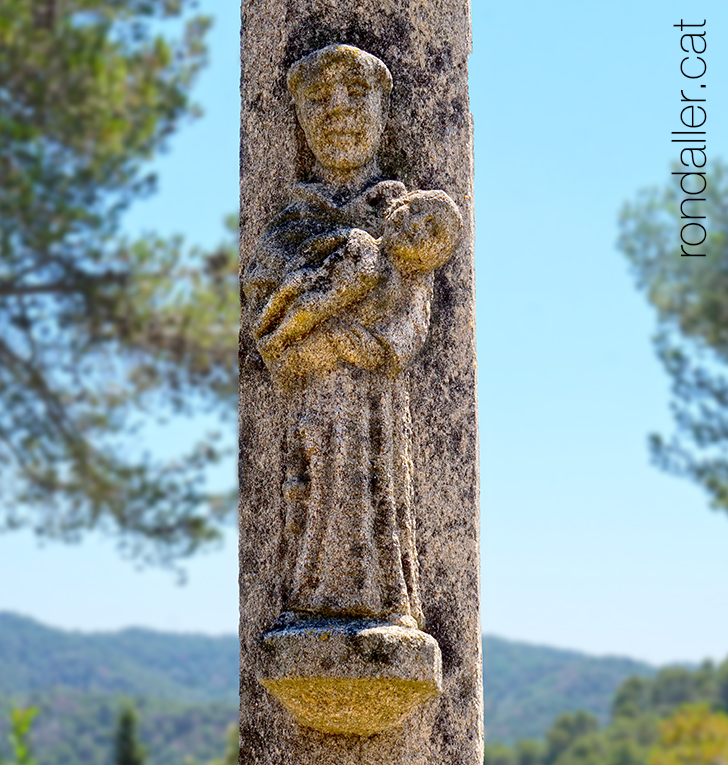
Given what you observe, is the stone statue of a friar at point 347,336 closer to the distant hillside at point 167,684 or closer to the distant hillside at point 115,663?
the distant hillside at point 167,684

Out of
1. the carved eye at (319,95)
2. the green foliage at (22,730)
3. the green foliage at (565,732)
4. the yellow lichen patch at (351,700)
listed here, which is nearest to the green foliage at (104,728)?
the green foliage at (565,732)

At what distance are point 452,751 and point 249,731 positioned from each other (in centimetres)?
67

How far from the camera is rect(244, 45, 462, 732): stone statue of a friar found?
3.57 meters

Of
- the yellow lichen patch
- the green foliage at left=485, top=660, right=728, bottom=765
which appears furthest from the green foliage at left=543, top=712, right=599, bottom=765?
the yellow lichen patch

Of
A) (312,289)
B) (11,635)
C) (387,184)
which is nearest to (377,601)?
(312,289)

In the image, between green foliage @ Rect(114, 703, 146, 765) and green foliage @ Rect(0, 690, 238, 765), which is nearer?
green foliage @ Rect(114, 703, 146, 765)

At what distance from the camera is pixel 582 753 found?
103ft

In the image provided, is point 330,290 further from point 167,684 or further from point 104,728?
point 167,684

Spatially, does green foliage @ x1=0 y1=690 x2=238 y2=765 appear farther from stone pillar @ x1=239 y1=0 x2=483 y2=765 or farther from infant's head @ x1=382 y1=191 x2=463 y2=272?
infant's head @ x1=382 y1=191 x2=463 y2=272

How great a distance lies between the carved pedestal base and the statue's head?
154 centimetres

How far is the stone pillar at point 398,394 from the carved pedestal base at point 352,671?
0.04 ft

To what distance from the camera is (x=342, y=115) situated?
3.87 meters

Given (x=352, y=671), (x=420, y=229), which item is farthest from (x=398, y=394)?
(x=352, y=671)

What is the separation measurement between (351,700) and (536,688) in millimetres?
43278
